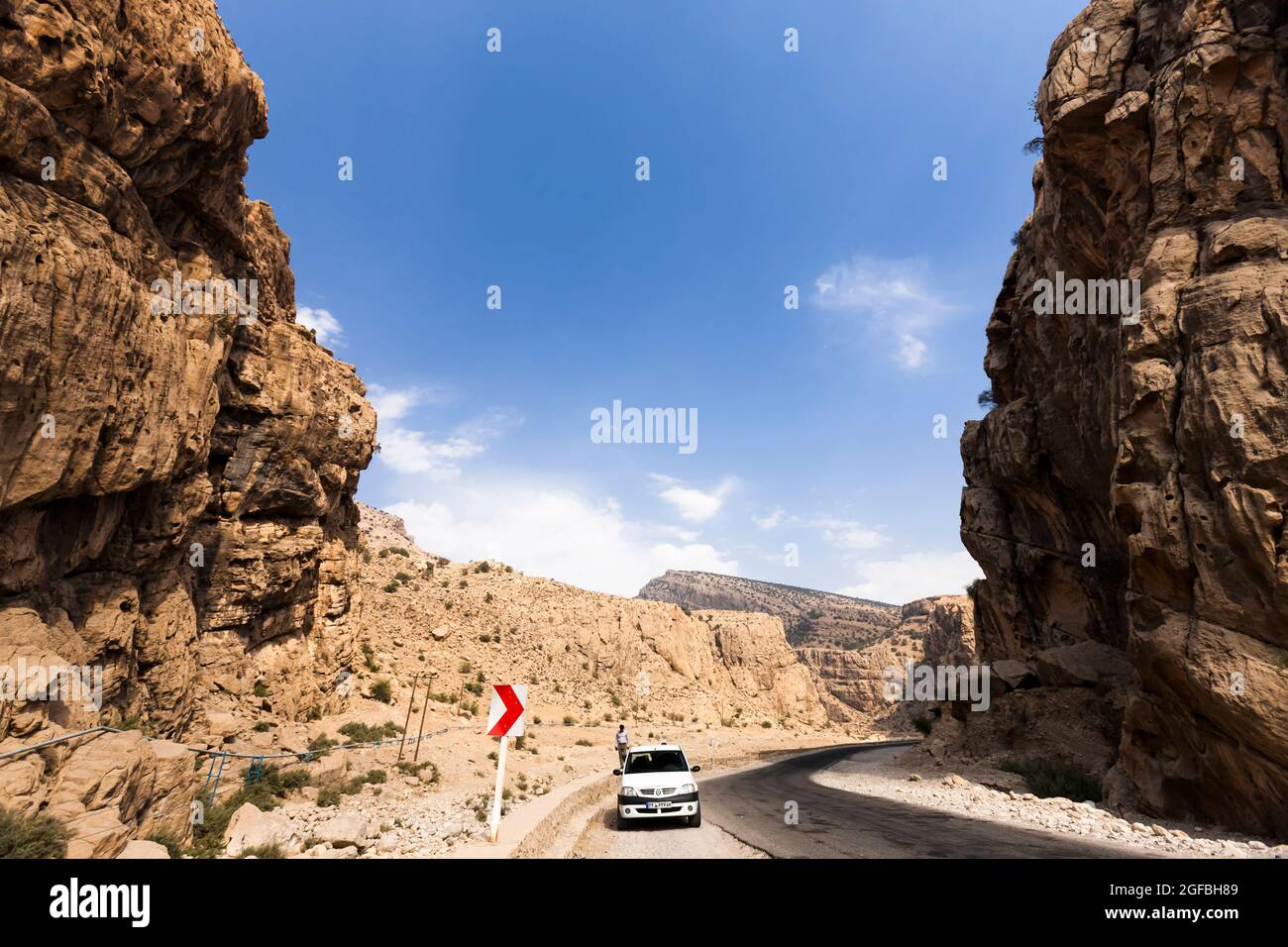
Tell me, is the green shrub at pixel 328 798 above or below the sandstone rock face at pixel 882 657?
above

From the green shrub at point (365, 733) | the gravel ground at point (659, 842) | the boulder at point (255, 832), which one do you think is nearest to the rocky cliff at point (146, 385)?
the boulder at point (255, 832)

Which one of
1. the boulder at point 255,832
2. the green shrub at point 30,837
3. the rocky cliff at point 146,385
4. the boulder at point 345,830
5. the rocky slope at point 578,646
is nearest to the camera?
the green shrub at point 30,837

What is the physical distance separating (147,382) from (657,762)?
16.4 meters

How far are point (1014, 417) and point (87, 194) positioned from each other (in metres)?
Result: 34.6

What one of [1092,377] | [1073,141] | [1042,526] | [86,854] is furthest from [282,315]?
[1042,526]

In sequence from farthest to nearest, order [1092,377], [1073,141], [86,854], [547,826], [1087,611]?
[1087,611] → [1092,377] → [1073,141] → [547,826] → [86,854]

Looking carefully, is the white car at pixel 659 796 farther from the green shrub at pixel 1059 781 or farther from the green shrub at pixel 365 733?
the green shrub at pixel 365 733

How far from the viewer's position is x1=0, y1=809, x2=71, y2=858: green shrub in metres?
6.87

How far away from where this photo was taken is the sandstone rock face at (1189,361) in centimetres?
1163

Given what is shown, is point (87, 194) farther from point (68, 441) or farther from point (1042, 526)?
point (1042, 526)

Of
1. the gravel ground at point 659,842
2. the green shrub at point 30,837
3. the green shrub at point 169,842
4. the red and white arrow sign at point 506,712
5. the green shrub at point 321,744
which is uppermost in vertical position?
the red and white arrow sign at point 506,712

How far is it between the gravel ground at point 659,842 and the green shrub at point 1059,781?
36.2ft

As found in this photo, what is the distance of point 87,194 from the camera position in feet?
42.6

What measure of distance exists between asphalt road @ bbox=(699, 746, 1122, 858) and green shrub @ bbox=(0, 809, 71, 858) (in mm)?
9844
